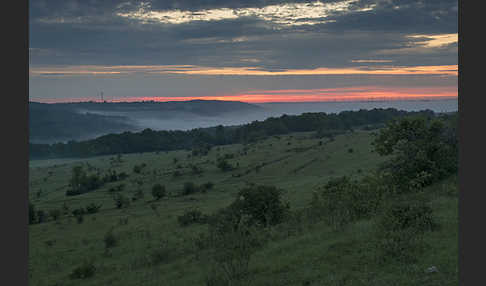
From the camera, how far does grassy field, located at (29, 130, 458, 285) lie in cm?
1638

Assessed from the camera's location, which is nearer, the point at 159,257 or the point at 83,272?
the point at 83,272

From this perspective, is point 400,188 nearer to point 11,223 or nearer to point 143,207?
point 11,223

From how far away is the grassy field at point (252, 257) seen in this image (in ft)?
53.7

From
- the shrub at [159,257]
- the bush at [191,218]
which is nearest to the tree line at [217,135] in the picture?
the bush at [191,218]

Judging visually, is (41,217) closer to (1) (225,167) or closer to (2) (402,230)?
(1) (225,167)

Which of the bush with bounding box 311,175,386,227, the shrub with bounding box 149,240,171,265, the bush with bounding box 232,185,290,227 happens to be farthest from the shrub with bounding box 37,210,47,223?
the bush with bounding box 311,175,386,227

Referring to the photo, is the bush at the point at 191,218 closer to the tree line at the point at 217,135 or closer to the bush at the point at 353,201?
the bush at the point at 353,201

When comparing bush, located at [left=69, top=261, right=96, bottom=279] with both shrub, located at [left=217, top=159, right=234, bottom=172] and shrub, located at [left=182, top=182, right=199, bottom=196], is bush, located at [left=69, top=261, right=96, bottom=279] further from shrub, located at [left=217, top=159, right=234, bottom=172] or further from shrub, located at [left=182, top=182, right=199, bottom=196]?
shrub, located at [left=217, top=159, right=234, bottom=172]

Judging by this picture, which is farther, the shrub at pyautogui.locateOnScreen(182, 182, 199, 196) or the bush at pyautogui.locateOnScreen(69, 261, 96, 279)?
the shrub at pyautogui.locateOnScreen(182, 182, 199, 196)

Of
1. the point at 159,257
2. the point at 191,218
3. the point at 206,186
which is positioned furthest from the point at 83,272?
the point at 206,186

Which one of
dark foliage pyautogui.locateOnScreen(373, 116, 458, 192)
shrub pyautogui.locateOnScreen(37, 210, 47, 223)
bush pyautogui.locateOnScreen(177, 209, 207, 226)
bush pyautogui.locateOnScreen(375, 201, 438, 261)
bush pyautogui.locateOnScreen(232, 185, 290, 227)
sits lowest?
shrub pyautogui.locateOnScreen(37, 210, 47, 223)

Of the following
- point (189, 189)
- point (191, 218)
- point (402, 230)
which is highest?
point (402, 230)

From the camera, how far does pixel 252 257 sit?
21406 millimetres

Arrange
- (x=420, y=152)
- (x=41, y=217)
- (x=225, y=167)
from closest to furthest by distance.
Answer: (x=420, y=152) → (x=41, y=217) → (x=225, y=167)
